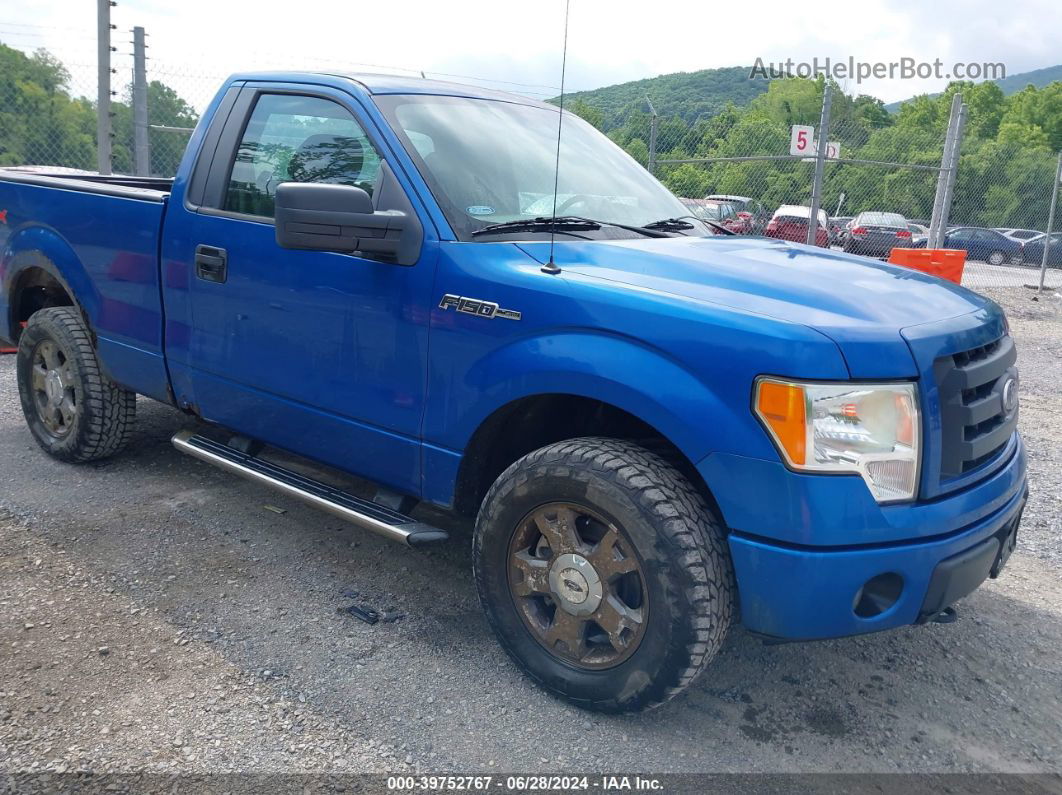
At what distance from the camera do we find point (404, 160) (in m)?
3.23

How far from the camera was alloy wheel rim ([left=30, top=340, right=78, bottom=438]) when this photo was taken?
4.67m

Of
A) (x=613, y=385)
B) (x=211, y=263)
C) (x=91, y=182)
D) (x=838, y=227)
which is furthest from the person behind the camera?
(x=838, y=227)

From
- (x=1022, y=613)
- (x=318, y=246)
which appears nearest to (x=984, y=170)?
(x=1022, y=613)

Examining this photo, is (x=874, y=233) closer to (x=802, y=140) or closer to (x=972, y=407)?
(x=802, y=140)

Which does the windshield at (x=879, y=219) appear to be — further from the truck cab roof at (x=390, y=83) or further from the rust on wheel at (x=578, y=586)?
the rust on wheel at (x=578, y=586)

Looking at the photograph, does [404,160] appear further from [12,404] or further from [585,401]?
[12,404]

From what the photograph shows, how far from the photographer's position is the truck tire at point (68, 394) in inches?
178

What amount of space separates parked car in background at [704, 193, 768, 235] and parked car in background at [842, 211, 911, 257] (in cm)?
468

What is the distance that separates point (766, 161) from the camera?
13.7 m

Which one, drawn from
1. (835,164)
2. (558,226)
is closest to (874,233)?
(835,164)

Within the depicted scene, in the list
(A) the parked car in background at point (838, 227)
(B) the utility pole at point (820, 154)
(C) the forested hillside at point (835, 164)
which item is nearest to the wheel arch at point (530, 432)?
(C) the forested hillside at point (835, 164)

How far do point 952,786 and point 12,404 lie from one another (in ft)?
18.8

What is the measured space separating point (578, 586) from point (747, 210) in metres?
11.3

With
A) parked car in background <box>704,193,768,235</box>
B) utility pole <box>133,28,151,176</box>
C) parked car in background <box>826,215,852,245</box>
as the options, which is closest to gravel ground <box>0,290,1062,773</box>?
utility pole <box>133,28,151,176</box>
